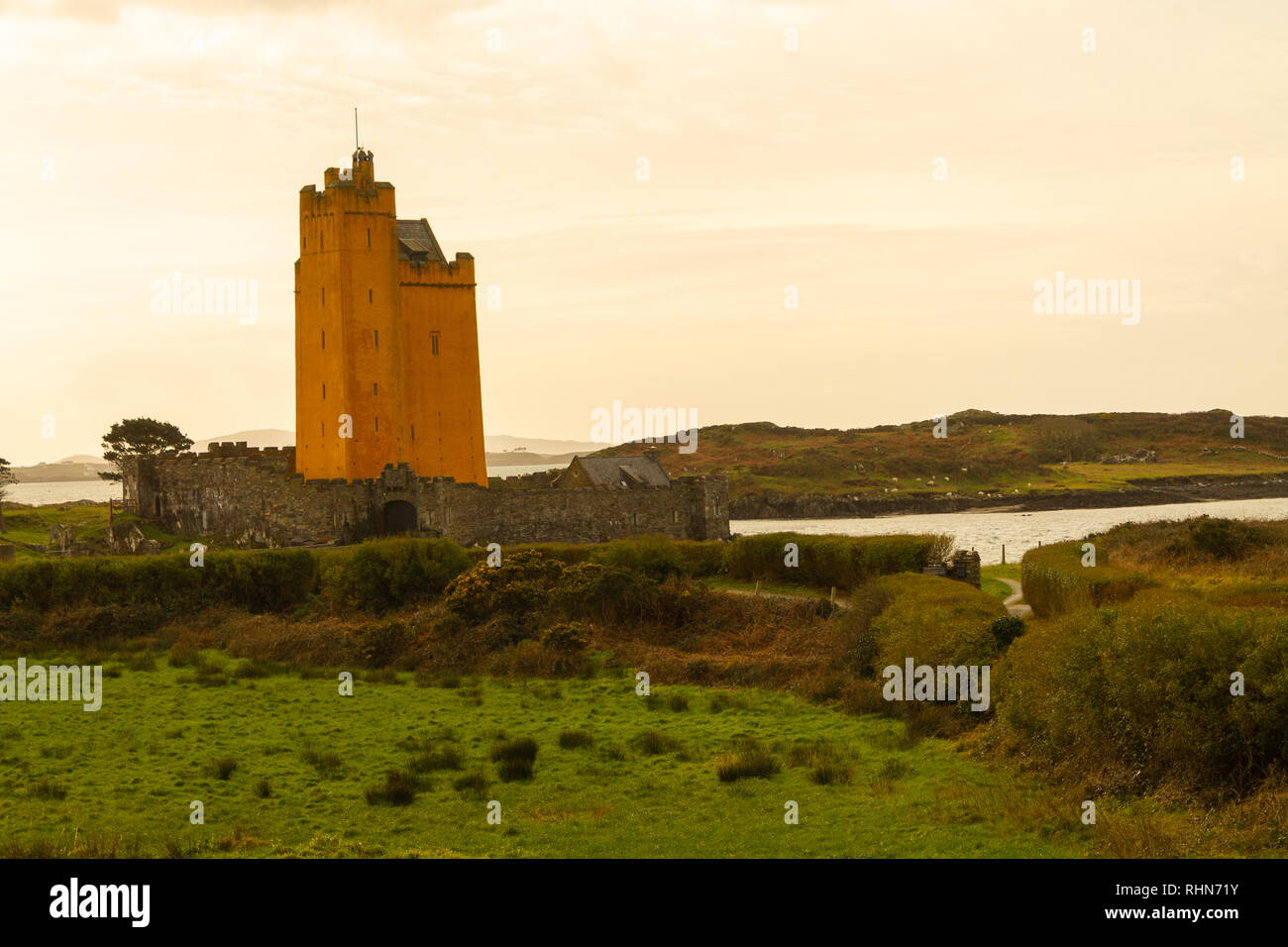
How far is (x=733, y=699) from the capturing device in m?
24.0

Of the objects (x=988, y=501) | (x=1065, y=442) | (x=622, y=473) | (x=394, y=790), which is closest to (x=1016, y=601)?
(x=394, y=790)

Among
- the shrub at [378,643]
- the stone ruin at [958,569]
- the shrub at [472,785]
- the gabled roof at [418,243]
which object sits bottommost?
the shrub at [472,785]

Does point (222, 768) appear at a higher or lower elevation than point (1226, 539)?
lower

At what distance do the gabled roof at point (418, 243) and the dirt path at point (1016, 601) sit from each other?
28.5m

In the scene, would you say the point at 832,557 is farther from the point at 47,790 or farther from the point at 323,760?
the point at 47,790

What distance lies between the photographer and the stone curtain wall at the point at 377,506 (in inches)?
1849

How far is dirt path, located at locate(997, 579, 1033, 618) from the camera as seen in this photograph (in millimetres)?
28422

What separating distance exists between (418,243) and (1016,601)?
106 feet

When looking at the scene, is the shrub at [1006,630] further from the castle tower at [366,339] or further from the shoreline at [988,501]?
the shoreline at [988,501]

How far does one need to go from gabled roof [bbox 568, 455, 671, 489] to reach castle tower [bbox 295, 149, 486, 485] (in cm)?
632

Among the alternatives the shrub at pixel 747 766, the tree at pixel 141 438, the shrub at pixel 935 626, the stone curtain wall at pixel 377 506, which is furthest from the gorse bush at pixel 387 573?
the tree at pixel 141 438

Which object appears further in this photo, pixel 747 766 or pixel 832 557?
pixel 832 557

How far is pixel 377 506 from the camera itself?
47844 mm
